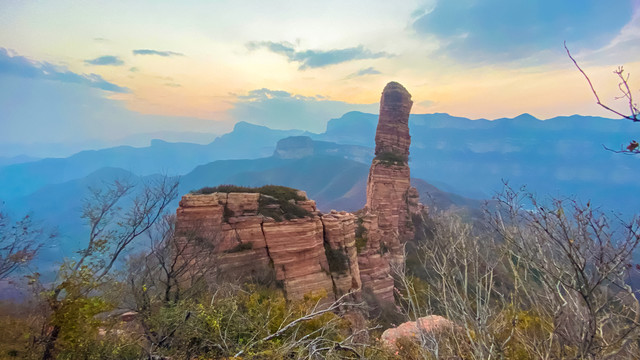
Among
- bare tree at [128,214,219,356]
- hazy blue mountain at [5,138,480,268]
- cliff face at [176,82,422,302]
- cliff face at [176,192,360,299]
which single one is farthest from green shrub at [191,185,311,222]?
hazy blue mountain at [5,138,480,268]

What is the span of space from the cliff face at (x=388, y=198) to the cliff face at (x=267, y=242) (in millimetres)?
5525

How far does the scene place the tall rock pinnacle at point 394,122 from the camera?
133 ft

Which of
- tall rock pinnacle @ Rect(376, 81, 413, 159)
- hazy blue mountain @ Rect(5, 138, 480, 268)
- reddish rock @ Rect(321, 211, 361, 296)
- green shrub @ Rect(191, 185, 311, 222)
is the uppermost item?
tall rock pinnacle @ Rect(376, 81, 413, 159)

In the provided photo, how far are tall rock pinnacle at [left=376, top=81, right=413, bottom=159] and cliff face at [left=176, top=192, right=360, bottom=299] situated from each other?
2169 cm

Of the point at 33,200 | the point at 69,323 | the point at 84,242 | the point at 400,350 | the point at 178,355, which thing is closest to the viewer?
the point at 69,323

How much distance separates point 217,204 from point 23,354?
12753 millimetres

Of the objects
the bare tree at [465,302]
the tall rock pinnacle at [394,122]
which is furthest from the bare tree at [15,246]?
the tall rock pinnacle at [394,122]

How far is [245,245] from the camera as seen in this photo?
19.0 meters

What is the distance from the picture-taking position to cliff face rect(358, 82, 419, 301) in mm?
27406

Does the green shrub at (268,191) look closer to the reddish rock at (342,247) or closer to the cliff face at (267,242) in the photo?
the cliff face at (267,242)

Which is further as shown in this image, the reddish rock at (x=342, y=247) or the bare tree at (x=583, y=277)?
the reddish rock at (x=342, y=247)

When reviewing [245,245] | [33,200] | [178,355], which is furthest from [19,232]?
[33,200]

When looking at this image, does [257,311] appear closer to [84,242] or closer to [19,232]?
[19,232]

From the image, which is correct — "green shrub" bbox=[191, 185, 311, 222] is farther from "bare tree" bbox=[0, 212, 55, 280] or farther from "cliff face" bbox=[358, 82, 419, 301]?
"bare tree" bbox=[0, 212, 55, 280]
